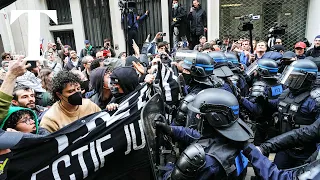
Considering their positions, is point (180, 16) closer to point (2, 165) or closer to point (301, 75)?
point (301, 75)

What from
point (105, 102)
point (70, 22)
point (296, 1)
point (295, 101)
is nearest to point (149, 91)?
point (105, 102)

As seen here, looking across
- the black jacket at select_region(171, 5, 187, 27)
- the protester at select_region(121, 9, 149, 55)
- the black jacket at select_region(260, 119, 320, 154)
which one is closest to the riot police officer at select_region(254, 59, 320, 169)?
the black jacket at select_region(260, 119, 320, 154)

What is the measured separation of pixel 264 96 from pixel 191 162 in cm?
240

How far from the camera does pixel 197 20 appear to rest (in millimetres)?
9883

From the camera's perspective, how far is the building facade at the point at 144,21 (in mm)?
10086

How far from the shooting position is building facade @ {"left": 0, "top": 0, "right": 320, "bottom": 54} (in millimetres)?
10086

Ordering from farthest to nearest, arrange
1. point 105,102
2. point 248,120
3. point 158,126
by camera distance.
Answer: point 248,120 < point 105,102 < point 158,126

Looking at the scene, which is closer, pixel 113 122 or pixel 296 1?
pixel 113 122

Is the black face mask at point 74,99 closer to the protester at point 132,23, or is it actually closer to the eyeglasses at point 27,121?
the eyeglasses at point 27,121

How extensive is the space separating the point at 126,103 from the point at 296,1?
9723 mm

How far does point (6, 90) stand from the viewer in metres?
2.05

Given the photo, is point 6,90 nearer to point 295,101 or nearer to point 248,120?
point 295,101

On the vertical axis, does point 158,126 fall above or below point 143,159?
above

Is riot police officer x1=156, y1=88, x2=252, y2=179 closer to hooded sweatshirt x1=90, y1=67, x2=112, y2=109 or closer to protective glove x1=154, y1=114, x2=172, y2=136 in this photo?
protective glove x1=154, y1=114, x2=172, y2=136
